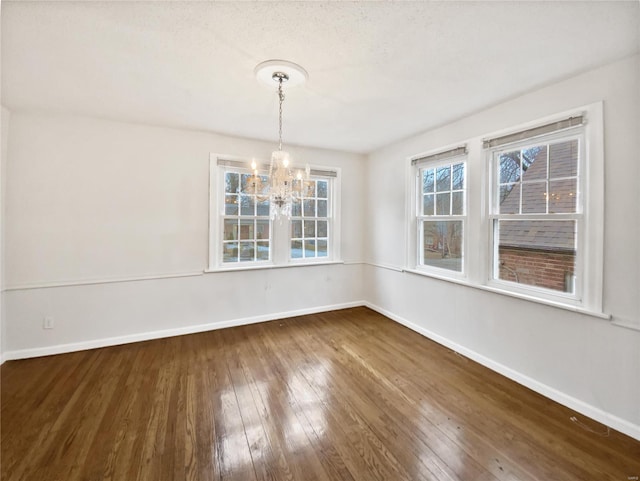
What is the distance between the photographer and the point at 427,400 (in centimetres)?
221

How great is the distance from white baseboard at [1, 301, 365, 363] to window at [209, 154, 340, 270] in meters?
0.75

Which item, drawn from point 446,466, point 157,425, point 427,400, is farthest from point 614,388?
point 157,425

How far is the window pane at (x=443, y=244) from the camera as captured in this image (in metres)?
3.21

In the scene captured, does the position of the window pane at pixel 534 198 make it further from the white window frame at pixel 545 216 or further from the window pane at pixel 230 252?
the window pane at pixel 230 252

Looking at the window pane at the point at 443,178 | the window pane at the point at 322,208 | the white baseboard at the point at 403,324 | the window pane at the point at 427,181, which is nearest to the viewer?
the white baseboard at the point at 403,324

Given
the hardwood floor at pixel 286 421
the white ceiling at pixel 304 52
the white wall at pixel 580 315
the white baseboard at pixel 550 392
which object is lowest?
the hardwood floor at pixel 286 421

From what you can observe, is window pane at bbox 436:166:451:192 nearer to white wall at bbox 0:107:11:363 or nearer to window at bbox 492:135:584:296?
window at bbox 492:135:584:296

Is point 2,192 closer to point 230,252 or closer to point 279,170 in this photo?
point 230,252

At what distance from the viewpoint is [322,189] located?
4.46 meters

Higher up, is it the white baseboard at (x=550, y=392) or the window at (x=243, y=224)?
the window at (x=243, y=224)

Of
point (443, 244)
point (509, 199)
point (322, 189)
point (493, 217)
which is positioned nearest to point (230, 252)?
point (322, 189)

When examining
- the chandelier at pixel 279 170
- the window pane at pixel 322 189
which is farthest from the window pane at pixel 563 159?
the window pane at pixel 322 189

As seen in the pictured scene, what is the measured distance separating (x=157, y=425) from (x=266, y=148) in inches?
130

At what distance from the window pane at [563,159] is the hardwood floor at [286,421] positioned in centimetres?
187
